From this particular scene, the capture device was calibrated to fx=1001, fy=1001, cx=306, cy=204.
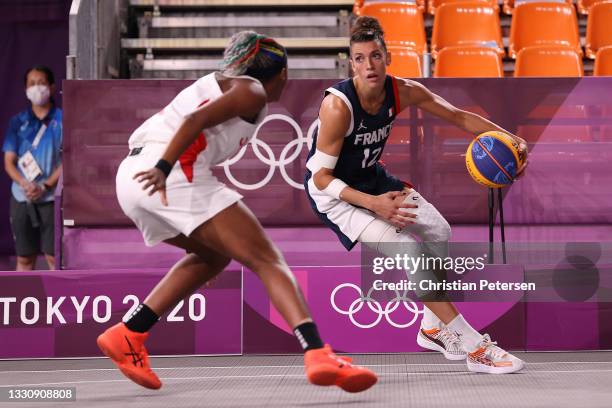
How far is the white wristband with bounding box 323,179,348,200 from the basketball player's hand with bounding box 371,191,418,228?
22 centimetres

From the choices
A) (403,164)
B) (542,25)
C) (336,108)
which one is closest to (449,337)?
(336,108)

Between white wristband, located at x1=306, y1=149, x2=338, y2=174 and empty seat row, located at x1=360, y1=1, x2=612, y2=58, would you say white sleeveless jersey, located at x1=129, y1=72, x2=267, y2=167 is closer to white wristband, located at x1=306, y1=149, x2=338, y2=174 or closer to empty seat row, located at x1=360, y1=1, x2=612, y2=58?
white wristband, located at x1=306, y1=149, x2=338, y2=174

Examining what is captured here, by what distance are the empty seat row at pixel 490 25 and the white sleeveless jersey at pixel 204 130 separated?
5458 millimetres

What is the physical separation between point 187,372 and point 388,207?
1.39 meters

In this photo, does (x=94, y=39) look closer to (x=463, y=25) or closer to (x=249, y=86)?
(x=463, y=25)

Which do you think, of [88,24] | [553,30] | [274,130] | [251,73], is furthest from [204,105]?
[553,30]

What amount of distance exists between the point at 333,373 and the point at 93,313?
2.49 metres

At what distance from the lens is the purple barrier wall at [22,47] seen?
399 inches

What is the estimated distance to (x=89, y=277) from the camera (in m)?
5.84

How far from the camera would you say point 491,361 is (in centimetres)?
477

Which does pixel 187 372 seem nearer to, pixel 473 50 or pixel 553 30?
pixel 473 50

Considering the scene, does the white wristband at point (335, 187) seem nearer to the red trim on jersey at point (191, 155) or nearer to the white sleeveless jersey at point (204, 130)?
the white sleeveless jersey at point (204, 130)

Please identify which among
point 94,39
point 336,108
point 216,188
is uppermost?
point 94,39

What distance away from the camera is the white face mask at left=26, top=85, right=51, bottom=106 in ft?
25.7
